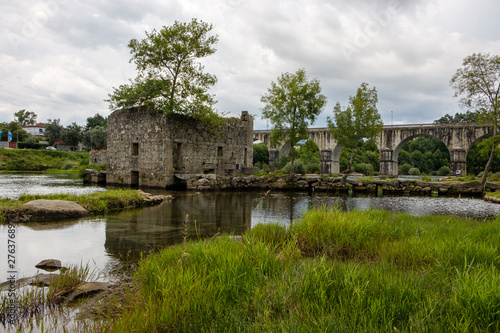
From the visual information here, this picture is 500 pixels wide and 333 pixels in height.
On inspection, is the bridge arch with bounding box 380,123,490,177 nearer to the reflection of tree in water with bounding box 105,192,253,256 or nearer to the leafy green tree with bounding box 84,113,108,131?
the reflection of tree in water with bounding box 105,192,253,256

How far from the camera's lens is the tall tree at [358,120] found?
2184 cm

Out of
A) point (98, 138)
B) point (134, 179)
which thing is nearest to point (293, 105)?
point (134, 179)

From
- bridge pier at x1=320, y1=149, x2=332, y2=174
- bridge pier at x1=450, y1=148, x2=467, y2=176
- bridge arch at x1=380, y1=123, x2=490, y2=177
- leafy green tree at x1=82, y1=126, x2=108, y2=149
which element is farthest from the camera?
leafy green tree at x1=82, y1=126, x2=108, y2=149

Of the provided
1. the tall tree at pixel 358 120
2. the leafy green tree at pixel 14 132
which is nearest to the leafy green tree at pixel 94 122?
the leafy green tree at pixel 14 132

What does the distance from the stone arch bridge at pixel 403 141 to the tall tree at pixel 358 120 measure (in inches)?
576

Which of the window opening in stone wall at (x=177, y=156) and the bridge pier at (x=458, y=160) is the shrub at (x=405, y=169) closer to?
the bridge pier at (x=458, y=160)

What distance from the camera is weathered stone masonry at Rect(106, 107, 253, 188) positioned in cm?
1912

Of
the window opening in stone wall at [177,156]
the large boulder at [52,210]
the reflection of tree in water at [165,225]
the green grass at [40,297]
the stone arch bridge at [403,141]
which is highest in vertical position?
the stone arch bridge at [403,141]

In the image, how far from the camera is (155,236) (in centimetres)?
689

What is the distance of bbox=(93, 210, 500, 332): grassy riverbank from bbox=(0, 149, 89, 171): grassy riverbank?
4503 centimetres

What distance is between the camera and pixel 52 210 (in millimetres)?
8633

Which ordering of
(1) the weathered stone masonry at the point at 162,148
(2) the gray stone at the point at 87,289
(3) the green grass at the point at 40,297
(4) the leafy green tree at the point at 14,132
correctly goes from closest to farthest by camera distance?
(3) the green grass at the point at 40,297, (2) the gray stone at the point at 87,289, (1) the weathered stone masonry at the point at 162,148, (4) the leafy green tree at the point at 14,132

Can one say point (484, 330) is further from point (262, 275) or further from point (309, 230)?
point (309, 230)

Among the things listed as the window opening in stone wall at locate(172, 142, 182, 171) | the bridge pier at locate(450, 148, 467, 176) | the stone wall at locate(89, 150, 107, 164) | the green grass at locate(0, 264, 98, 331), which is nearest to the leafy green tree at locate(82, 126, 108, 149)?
the stone wall at locate(89, 150, 107, 164)
